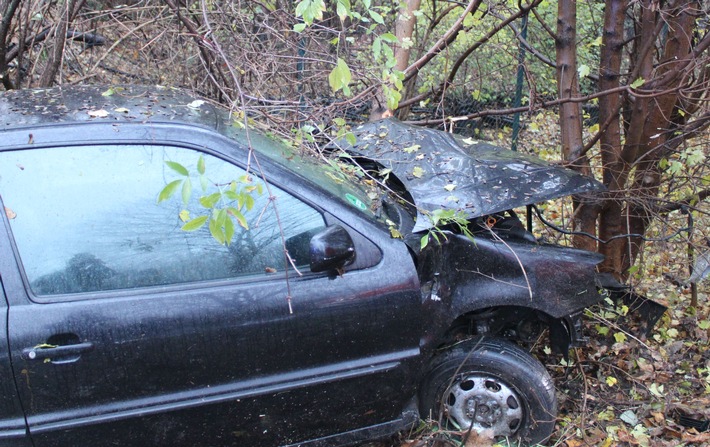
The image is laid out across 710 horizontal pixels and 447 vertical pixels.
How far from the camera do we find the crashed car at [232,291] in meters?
2.40

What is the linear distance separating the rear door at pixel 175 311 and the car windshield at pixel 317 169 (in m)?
0.16

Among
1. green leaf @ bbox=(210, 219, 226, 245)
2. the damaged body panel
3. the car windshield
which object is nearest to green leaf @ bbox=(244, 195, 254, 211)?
green leaf @ bbox=(210, 219, 226, 245)

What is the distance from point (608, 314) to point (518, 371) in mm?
1440

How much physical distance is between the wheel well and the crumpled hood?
0.58m

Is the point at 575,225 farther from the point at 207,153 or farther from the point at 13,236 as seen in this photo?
the point at 13,236

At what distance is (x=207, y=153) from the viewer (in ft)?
8.62

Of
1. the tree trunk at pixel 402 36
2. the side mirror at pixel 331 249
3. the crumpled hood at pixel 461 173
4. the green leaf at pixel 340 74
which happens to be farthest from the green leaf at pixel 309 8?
the tree trunk at pixel 402 36

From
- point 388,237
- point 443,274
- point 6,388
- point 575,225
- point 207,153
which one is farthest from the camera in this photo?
point 575,225

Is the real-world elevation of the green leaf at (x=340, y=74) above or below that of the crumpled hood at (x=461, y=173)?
above

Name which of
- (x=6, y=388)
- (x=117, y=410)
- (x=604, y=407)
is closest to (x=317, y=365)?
(x=117, y=410)

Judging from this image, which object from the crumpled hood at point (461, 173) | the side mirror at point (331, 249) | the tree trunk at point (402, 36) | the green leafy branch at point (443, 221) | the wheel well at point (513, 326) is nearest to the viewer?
the side mirror at point (331, 249)

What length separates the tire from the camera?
306cm

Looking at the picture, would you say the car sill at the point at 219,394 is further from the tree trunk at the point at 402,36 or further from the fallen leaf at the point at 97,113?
the tree trunk at the point at 402,36

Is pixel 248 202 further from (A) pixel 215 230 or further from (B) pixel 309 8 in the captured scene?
(B) pixel 309 8
